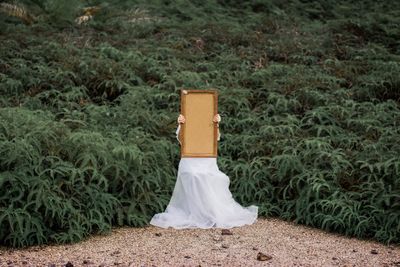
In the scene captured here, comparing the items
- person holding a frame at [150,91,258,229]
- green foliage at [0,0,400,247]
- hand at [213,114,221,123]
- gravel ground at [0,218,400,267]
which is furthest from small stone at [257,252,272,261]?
hand at [213,114,221,123]

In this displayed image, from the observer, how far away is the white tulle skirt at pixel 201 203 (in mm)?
5320

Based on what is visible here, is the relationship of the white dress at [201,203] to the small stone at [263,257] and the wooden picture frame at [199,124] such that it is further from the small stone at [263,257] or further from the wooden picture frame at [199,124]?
the small stone at [263,257]

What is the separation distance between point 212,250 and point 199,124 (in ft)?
5.16

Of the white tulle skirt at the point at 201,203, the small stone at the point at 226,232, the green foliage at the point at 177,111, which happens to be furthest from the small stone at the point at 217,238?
the green foliage at the point at 177,111

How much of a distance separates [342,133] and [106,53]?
15.6ft

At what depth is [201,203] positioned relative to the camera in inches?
214

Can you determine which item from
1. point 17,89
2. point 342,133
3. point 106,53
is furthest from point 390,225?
point 106,53

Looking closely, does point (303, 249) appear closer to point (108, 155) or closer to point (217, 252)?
point (217, 252)

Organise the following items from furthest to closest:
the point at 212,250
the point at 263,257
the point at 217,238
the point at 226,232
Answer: the point at 226,232 < the point at 217,238 < the point at 212,250 < the point at 263,257

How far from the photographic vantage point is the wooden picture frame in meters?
5.62

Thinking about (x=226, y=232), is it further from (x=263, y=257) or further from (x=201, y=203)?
(x=263, y=257)

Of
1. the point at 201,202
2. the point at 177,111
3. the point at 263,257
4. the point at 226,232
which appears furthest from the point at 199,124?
the point at 177,111

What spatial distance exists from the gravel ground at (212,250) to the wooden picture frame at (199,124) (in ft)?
2.98

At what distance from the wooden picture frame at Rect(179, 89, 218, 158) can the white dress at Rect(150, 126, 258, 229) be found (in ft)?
0.39
